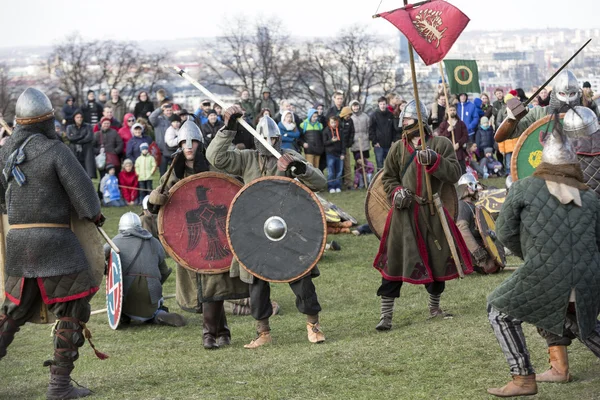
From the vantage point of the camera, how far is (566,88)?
7.68 m

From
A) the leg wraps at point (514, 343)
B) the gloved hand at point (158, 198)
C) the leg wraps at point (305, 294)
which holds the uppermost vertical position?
the gloved hand at point (158, 198)

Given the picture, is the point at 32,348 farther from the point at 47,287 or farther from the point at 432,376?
the point at 432,376

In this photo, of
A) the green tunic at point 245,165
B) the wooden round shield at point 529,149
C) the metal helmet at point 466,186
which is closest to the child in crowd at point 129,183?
the metal helmet at point 466,186

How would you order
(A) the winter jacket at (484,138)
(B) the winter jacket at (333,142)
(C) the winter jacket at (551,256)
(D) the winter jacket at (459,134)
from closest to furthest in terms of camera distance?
(C) the winter jacket at (551,256), (D) the winter jacket at (459,134), (B) the winter jacket at (333,142), (A) the winter jacket at (484,138)

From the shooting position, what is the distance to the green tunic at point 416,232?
7.99 metres

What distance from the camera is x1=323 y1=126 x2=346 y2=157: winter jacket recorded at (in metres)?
18.8

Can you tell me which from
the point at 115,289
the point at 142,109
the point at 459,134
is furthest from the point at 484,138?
the point at 115,289

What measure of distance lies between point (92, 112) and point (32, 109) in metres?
14.7

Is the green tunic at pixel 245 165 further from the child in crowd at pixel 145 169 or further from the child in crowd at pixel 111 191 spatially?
the child in crowd at pixel 111 191

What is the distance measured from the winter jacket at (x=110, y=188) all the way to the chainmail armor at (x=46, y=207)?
11.7 m

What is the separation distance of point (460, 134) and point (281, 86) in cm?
1751

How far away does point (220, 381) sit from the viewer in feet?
21.8

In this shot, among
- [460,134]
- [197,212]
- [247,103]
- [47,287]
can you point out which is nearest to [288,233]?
[197,212]

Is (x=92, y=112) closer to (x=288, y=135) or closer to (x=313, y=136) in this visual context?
(x=288, y=135)
